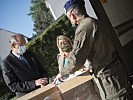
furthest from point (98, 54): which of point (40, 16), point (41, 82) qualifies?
point (40, 16)

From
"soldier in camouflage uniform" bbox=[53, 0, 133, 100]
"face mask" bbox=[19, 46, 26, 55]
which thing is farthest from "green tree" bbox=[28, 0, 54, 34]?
"soldier in camouflage uniform" bbox=[53, 0, 133, 100]

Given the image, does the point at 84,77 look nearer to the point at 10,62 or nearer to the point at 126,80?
the point at 126,80

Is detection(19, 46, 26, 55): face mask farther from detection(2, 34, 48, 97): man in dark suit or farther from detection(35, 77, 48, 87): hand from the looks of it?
detection(35, 77, 48, 87): hand

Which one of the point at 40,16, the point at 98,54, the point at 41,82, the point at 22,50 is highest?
the point at 40,16

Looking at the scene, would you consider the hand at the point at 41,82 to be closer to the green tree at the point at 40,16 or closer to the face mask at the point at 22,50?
the face mask at the point at 22,50

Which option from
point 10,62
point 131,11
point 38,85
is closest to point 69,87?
point 38,85

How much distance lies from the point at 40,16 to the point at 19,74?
6761cm

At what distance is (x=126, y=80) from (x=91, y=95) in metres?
0.54

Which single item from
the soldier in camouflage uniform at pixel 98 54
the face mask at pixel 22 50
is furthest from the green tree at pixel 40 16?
the soldier in camouflage uniform at pixel 98 54

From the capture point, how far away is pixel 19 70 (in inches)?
183

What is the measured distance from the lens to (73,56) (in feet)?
10.2

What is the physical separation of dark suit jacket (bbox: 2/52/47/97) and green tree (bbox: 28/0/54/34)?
212ft

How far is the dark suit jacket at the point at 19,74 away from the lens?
4.53 metres

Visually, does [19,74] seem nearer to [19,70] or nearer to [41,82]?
[19,70]
